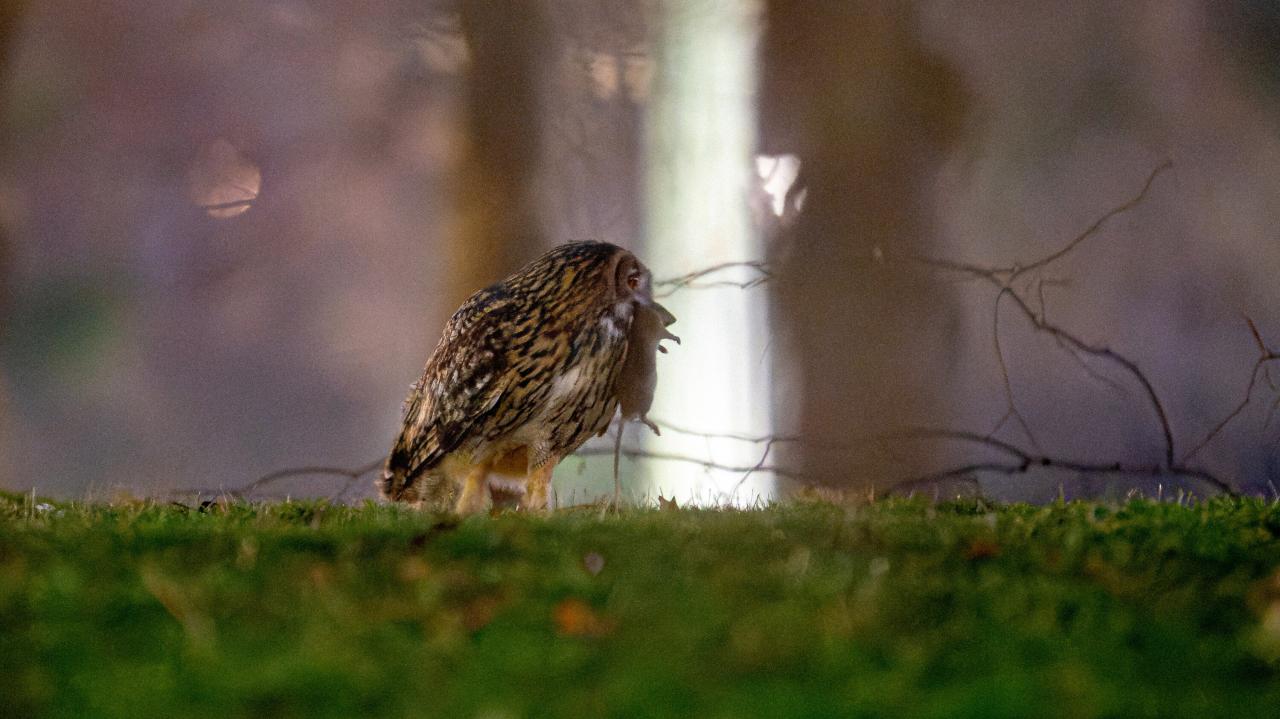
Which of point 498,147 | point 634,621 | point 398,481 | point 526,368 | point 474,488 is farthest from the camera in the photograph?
point 498,147

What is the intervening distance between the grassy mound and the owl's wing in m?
1.01

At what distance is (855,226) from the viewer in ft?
15.0

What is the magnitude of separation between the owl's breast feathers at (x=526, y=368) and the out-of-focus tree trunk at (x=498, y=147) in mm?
1484

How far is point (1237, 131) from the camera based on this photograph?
4.07 meters

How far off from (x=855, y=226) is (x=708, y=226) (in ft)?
2.31

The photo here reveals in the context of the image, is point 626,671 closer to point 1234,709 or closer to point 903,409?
point 1234,709

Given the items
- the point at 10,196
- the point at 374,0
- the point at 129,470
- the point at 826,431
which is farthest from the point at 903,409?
→ the point at 10,196

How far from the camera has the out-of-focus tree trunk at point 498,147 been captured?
488cm

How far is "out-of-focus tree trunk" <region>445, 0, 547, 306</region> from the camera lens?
192 inches

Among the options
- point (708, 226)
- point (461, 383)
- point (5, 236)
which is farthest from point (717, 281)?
point (5, 236)

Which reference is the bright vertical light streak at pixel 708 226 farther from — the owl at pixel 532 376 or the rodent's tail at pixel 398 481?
the rodent's tail at pixel 398 481

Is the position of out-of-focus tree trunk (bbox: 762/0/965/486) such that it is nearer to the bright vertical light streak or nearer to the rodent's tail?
the bright vertical light streak

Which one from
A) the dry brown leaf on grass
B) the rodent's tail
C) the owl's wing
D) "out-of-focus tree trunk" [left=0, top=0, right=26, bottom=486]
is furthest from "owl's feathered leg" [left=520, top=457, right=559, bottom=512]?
"out-of-focus tree trunk" [left=0, top=0, right=26, bottom=486]

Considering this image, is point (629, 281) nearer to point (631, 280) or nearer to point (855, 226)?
point (631, 280)
